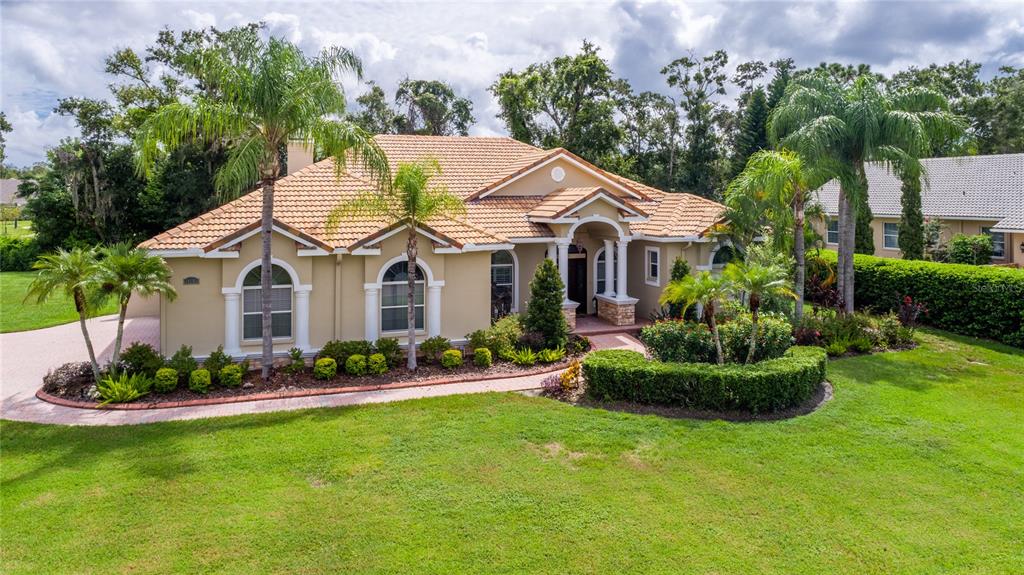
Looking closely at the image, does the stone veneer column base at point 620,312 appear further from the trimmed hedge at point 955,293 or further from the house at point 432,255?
the trimmed hedge at point 955,293

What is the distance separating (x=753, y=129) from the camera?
1699 inches

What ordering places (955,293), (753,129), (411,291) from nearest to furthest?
(411,291)
(955,293)
(753,129)

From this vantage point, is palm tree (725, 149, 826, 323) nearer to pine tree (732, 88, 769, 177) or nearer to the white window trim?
the white window trim

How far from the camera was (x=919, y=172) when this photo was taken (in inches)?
760

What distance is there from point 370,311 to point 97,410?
21.8 feet

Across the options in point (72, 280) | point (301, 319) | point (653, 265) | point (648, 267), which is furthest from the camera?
point (648, 267)

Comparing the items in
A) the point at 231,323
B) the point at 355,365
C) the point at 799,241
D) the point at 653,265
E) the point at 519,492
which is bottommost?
the point at 519,492

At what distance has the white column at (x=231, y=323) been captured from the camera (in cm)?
1602

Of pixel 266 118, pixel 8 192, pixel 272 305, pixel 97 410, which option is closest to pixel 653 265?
pixel 272 305

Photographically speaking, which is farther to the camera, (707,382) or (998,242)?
(998,242)

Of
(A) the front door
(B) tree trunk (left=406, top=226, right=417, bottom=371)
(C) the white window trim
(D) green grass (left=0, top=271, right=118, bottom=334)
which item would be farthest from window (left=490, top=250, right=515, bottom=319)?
(D) green grass (left=0, top=271, right=118, bottom=334)

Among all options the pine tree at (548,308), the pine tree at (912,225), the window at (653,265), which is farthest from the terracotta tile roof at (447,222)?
the pine tree at (912,225)

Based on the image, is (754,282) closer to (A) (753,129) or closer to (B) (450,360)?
(B) (450,360)

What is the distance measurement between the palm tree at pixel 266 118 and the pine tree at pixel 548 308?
18.3 ft
